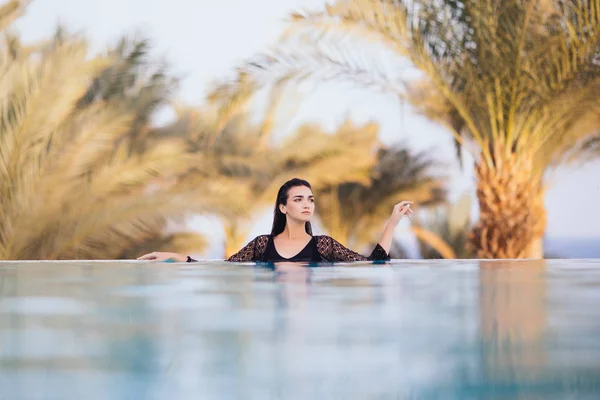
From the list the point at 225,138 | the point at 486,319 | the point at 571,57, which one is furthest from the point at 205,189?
the point at 486,319

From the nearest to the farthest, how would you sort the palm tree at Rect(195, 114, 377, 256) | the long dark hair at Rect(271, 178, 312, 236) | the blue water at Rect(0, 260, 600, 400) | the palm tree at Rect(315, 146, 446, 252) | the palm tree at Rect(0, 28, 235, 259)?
the blue water at Rect(0, 260, 600, 400) → the long dark hair at Rect(271, 178, 312, 236) → the palm tree at Rect(0, 28, 235, 259) → the palm tree at Rect(195, 114, 377, 256) → the palm tree at Rect(315, 146, 446, 252)

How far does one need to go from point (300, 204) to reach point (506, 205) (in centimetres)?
531

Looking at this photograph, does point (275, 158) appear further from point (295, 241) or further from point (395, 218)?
point (395, 218)

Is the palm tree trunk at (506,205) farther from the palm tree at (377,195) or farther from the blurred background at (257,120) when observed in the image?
the palm tree at (377,195)

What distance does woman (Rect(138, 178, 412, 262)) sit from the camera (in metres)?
5.08

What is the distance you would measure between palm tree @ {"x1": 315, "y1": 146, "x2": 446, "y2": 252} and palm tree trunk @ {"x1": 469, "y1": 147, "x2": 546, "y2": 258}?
14.5 ft

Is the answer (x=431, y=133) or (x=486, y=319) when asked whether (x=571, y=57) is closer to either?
(x=431, y=133)

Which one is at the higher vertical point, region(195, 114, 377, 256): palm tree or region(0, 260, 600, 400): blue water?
region(195, 114, 377, 256): palm tree

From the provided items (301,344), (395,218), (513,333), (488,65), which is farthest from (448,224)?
(301,344)

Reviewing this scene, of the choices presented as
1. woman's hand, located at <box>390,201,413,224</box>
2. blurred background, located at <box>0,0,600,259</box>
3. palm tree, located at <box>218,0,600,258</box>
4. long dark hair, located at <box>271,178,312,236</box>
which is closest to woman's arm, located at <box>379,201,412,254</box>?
woman's hand, located at <box>390,201,413,224</box>

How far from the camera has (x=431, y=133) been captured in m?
14.1

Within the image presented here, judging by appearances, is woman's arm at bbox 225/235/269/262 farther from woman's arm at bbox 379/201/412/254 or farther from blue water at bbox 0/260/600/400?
blue water at bbox 0/260/600/400

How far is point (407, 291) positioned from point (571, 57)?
294 inches

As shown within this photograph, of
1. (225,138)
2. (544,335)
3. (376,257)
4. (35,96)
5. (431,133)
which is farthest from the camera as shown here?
(431,133)
